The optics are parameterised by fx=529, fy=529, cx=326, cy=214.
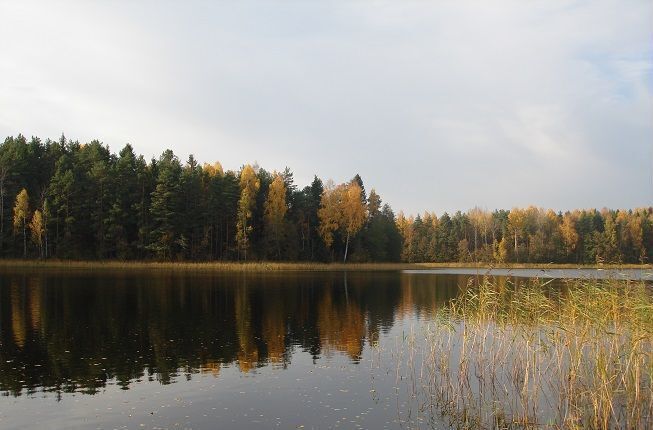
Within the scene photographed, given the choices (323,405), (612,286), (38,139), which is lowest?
(323,405)

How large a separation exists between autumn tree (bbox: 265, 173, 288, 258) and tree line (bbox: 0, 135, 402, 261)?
0.62ft

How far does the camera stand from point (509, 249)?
13925cm

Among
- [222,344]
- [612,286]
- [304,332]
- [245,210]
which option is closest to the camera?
[612,286]

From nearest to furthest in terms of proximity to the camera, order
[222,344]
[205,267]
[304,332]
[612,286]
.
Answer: [612,286], [222,344], [304,332], [205,267]

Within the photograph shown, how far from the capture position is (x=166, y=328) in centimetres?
2873

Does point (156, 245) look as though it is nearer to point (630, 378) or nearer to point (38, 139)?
point (38, 139)

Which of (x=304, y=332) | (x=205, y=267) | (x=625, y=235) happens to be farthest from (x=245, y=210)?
(x=625, y=235)

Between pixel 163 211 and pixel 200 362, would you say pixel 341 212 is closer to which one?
pixel 163 211

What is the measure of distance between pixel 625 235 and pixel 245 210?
102855 millimetres

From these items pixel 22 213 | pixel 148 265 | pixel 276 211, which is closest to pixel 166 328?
pixel 148 265

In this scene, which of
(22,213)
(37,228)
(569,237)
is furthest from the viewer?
(569,237)

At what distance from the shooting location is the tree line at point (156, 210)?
86.8m

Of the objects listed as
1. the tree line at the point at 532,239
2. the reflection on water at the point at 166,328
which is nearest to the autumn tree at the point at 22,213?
the reflection on water at the point at 166,328

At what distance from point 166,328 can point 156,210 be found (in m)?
63.5
